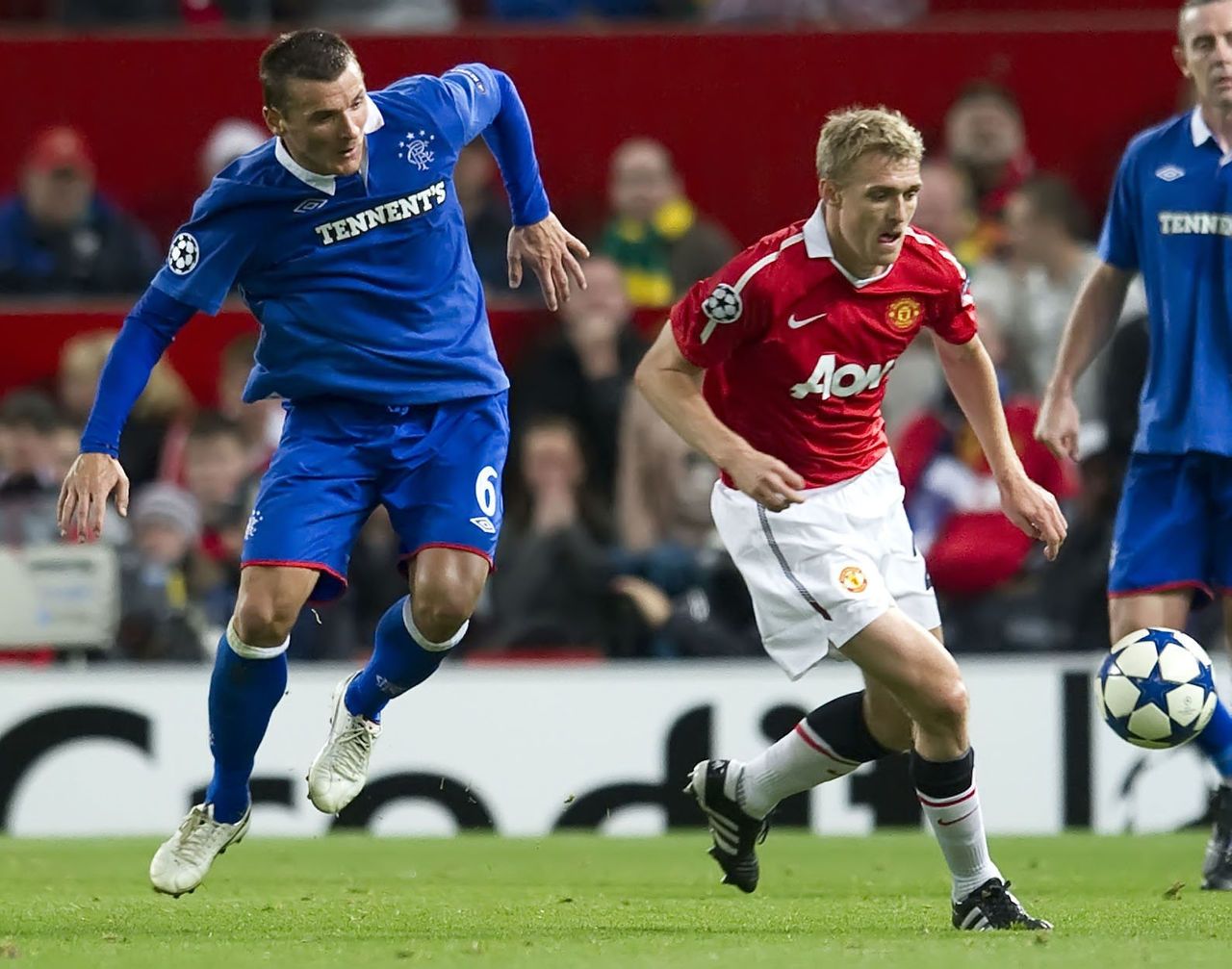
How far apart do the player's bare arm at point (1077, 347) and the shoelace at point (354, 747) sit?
2348 mm

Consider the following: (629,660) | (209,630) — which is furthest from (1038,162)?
(209,630)

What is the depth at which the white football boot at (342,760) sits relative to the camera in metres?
7.17

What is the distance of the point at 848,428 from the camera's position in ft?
22.6

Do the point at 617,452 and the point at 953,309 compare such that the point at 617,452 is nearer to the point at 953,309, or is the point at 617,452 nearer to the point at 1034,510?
the point at 953,309

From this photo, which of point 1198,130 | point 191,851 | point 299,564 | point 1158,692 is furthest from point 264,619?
point 1198,130

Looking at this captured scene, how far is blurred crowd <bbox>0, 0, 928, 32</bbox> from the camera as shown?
14.7 meters

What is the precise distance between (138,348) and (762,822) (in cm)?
242

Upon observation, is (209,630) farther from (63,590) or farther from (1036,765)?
(1036,765)

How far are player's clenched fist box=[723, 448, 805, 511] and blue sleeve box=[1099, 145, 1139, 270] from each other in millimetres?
2001

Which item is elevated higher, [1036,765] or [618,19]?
[618,19]

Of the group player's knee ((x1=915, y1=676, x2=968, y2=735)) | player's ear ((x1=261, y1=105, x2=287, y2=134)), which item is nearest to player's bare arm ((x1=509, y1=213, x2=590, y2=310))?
player's ear ((x1=261, y1=105, x2=287, y2=134))

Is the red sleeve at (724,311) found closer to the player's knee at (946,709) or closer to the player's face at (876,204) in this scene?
the player's face at (876,204)

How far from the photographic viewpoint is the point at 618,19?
14.8 m

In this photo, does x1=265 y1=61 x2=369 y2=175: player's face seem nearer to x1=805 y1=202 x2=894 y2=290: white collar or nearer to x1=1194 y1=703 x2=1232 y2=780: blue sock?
x1=805 y1=202 x2=894 y2=290: white collar
